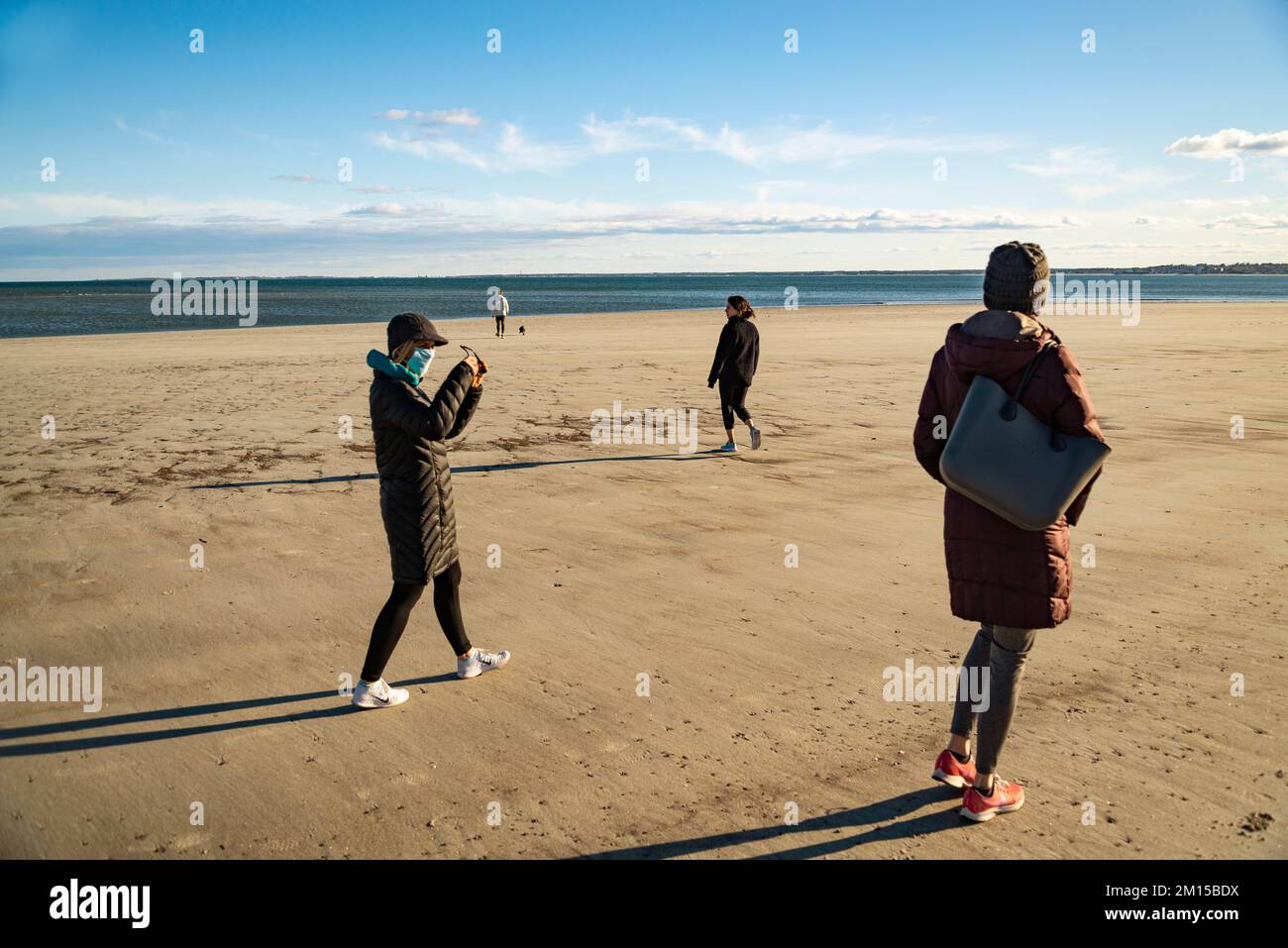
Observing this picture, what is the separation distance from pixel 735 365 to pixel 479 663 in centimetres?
703

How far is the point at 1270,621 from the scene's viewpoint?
235 inches

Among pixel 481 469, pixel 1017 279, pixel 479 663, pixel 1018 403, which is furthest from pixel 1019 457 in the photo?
pixel 481 469

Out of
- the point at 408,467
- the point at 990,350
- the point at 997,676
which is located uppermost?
the point at 990,350

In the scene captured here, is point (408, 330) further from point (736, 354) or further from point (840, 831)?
point (736, 354)

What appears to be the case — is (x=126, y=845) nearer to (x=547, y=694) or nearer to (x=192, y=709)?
(x=192, y=709)

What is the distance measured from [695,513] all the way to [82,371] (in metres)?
17.2

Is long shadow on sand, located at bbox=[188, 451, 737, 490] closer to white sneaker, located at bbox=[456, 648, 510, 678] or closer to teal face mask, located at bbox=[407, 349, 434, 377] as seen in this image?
white sneaker, located at bbox=[456, 648, 510, 678]

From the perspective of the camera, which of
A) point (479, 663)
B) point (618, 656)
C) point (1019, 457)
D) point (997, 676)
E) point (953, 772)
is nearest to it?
point (1019, 457)

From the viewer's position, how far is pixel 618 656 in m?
5.66

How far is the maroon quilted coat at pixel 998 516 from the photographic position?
3416 mm

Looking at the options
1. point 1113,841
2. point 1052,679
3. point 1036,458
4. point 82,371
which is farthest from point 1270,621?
point 82,371

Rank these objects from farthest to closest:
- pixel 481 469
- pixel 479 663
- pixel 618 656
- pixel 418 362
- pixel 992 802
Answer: pixel 481 469
pixel 618 656
pixel 479 663
pixel 418 362
pixel 992 802

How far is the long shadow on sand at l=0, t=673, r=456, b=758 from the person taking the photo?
4637mm

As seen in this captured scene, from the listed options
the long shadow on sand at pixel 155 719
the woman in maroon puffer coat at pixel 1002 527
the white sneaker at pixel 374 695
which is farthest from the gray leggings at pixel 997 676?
the long shadow on sand at pixel 155 719
